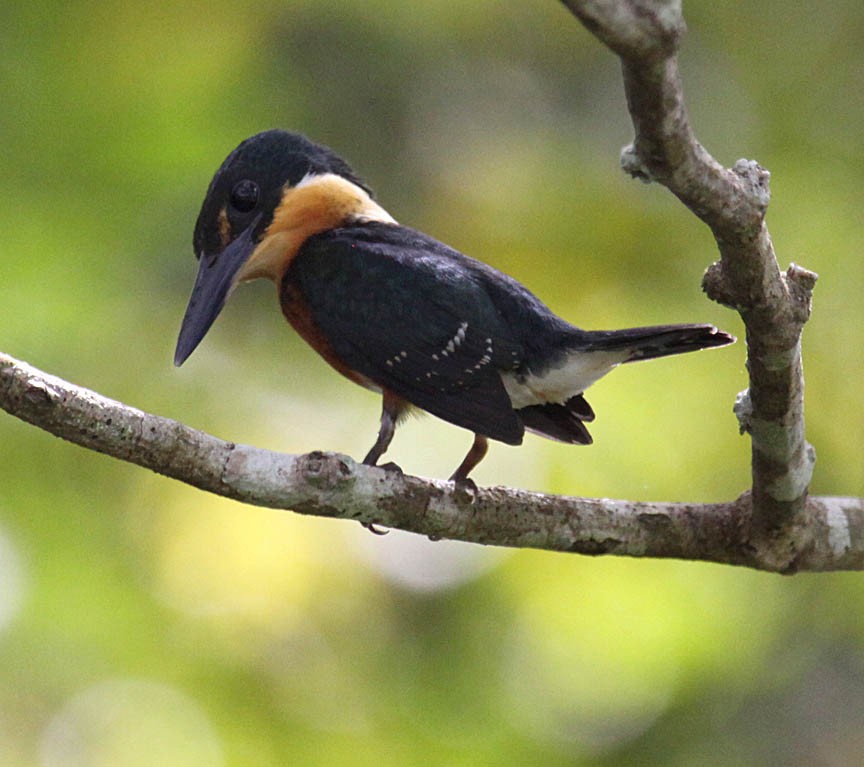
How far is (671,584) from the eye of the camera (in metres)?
5.02

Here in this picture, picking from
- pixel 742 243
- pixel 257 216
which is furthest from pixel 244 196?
pixel 742 243

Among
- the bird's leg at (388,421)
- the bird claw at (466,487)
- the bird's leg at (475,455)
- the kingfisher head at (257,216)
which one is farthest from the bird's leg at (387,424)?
the kingfisher head at (257,216)

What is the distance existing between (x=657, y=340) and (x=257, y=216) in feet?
4.23

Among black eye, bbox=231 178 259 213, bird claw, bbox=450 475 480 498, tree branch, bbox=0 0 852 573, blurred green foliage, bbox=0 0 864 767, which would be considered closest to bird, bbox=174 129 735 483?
black eye, bbox=231 178 259 213

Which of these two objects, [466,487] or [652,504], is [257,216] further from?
[652,504]

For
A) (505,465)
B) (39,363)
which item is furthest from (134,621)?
(505,465)

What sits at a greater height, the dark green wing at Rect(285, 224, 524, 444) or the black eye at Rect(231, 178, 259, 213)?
the black eye at Rect(231, 178, 259, 213)

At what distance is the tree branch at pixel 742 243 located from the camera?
72.6 inches

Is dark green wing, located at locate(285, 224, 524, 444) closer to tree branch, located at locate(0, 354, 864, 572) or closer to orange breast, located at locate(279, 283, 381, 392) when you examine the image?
orange breast, located at locate(279, 283, 381, 392)

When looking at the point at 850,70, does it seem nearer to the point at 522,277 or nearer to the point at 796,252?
the point at 796,252

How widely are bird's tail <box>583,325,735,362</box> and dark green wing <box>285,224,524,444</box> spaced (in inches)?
10.4

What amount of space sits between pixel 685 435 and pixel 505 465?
2.56 feet

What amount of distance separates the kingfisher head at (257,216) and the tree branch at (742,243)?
4.94ft

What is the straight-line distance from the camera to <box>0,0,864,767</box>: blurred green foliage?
470cm
